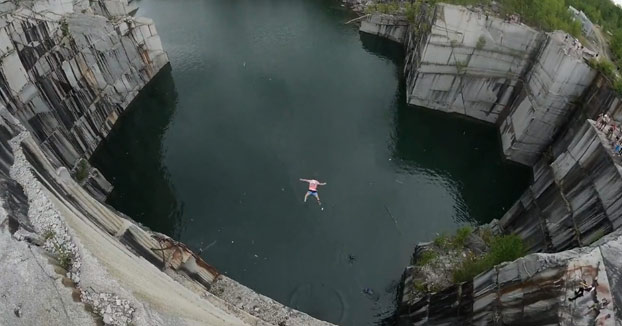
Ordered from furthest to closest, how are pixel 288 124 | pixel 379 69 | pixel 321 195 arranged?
pixel 379 69 < pixel 288 124 < pixel 321 195

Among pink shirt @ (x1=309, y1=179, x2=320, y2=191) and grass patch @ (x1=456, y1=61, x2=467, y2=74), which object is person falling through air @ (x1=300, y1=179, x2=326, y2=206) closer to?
pink shirt @ (x1=309, y1=179, x2=320, y2=191)

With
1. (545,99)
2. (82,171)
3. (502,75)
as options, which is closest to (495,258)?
(545,99)

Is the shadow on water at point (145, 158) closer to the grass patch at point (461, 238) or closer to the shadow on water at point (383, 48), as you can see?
the grass patch at point (461, 238)

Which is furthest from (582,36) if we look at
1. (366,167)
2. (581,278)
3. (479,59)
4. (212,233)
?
(212,233)

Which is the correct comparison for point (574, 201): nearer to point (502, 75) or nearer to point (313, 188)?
point (313, 188)

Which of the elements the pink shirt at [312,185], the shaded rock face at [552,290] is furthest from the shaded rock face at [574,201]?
the pink shirt at [312,185]

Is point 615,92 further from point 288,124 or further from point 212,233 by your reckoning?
point 212,233
